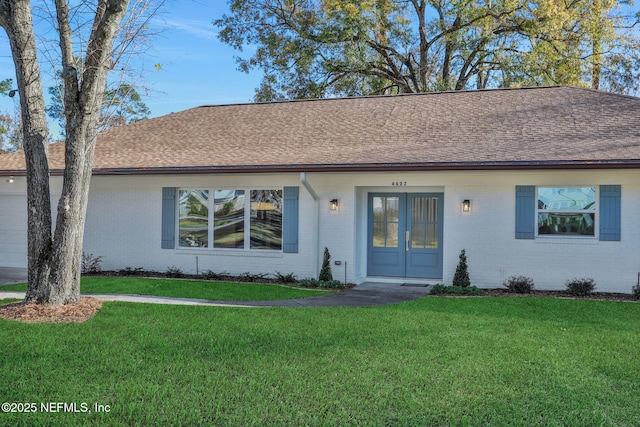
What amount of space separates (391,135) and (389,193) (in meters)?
1.69

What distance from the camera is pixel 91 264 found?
13.5 meters

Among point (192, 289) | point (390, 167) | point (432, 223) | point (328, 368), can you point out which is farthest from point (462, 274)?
point (328, 368)

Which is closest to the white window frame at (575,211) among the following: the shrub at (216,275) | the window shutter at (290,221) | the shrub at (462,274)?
the shrub at (462,274)

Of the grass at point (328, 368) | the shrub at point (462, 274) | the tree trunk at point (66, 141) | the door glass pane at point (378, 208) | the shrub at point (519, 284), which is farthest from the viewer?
the door glass pane at point (378, 208)

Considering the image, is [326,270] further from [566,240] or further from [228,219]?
[566,240]

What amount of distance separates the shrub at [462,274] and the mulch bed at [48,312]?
263 inches

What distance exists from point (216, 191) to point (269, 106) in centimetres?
498

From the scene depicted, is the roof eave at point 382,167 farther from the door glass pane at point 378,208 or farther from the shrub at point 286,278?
the shrub at point 286,278

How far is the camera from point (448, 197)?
11.3 m

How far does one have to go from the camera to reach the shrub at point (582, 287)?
10.2 metres

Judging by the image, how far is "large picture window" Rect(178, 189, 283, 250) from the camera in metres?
12.5

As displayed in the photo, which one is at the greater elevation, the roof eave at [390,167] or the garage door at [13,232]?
the roof eave at [390,167]

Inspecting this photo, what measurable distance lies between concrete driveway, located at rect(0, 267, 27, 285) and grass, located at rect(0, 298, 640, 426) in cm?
493

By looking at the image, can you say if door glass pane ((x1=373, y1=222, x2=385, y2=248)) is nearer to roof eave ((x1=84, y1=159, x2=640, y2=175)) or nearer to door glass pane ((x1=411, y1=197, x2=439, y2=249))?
door glass pane ((x1=411, y1=197, x2=439, y2=249))
